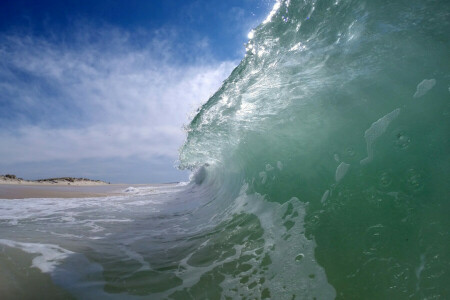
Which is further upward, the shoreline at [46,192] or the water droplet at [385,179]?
the water droplet at [385,179]

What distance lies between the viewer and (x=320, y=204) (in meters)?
2.80

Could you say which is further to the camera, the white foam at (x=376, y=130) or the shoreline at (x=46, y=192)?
the shoreline at (x=46, y=192)

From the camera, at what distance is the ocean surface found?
1936 millimetres

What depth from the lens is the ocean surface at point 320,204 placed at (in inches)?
76.2

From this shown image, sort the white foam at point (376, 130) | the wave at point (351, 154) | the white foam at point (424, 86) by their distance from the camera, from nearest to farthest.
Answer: the wave at point (351, 154)
the white foam at point (424, 86)
the white foam at point (376, 130)

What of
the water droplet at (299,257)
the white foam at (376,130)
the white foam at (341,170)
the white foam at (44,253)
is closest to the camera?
the water droplet at (299,257)

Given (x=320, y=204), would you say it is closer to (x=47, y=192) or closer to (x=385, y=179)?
(x=385, y=179)

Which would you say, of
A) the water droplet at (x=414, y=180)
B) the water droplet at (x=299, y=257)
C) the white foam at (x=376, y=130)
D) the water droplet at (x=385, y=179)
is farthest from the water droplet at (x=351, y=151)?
the water droplet at (x=299, y=257)

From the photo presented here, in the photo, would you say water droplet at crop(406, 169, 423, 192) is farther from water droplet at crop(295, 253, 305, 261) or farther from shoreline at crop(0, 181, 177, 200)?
shoreline at crop(0, 181, 177, 200)

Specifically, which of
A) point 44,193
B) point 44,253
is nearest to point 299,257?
point 44,253

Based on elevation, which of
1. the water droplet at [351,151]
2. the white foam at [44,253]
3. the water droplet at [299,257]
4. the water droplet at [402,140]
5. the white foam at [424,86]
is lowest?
the white foam at [44,253]

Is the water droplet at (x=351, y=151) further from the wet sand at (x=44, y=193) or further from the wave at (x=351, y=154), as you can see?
the wet sand at (x=44, y=193)

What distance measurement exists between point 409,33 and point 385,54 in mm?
271

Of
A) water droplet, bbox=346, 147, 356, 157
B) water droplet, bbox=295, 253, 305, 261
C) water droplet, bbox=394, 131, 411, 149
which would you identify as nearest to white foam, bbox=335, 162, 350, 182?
water droplet, bbox=346, 147, 356, 157
